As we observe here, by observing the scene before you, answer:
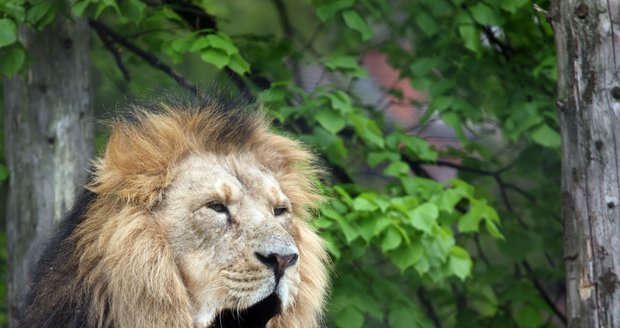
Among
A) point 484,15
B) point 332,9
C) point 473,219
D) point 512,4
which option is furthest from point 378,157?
point 512,4

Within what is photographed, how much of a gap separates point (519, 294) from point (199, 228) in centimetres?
328

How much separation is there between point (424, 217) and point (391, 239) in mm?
224

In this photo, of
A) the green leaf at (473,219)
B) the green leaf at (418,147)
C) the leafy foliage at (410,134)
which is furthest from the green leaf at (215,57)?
the green leaf at (473,219)

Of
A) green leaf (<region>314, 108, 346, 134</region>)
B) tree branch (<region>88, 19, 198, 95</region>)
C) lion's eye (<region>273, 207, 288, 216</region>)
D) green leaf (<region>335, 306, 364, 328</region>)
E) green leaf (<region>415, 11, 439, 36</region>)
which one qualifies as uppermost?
green leaf (<region>415, 11, 439, 36</region>)

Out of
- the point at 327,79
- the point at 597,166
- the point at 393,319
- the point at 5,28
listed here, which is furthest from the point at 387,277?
the point at 5,28

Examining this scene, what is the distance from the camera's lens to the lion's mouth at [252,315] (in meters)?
4.23

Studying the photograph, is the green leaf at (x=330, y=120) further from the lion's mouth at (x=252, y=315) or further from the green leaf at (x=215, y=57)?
the lion's mouth at (x=252, y=315)

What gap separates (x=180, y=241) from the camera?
4.26 meters

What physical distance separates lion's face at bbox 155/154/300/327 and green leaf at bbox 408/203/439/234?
1458 mm

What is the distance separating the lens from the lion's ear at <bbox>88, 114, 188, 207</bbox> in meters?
4.36

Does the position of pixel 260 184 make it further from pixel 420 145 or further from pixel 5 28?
pixel 420 145

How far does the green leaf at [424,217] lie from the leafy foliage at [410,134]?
1cm

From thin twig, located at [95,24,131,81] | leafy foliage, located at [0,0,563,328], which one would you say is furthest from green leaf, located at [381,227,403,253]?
thin twig, located at [95,24,131,81]

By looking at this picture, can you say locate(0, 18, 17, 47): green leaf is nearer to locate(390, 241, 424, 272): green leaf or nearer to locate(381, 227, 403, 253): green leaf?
locate(381, 227, 403, 253): green leaf
